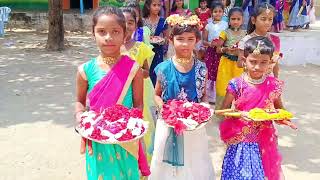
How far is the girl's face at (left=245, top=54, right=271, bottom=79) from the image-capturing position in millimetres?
3102

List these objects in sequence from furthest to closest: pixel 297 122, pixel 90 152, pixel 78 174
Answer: pixel 297 122, pixel 78 174, pixel 90 152

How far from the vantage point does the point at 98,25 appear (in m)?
2.58

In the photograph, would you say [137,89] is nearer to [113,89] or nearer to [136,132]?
A: [113,89]

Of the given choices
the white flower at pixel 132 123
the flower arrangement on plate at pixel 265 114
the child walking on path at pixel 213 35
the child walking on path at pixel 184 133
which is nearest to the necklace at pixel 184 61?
the child walking on path at pixel 184 133

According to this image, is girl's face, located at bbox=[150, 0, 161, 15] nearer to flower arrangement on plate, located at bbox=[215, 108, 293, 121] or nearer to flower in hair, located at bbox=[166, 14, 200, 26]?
flower in hair, located at bbox=[166, 14, 200, 26]

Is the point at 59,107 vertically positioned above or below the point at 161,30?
below

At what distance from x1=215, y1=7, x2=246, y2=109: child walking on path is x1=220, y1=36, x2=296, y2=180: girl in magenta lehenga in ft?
6.71

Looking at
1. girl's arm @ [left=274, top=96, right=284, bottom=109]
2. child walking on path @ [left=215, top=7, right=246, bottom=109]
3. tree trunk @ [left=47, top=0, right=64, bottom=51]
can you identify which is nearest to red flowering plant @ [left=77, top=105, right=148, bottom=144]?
girl's arm @ [left=274, top=96, right=284, bottom=109]

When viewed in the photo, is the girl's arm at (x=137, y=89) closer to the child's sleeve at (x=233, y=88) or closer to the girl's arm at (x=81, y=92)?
the girl's arm at (x=81, y=92)

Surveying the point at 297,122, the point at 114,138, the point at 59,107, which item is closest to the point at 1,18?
the point at 59,107

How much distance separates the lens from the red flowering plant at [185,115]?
2.82 metres

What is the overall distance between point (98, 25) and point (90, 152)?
27.8 inches

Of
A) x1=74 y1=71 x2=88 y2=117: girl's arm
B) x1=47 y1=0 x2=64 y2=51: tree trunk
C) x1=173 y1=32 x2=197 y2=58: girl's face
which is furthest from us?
x1=47 y1=0 x2=64 y2=51: tree trunk

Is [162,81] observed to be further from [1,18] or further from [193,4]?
[193,4]
